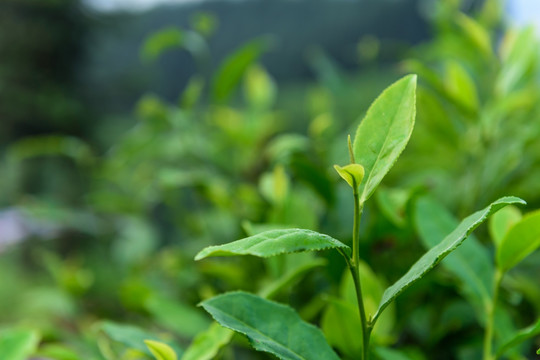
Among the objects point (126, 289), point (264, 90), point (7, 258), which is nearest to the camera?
point (126, 289)

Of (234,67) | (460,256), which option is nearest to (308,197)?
(234,67)

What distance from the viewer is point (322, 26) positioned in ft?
18.0

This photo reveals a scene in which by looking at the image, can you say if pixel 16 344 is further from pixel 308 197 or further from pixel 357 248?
pixel 308 197

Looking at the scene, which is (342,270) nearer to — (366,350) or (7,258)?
(366,350)

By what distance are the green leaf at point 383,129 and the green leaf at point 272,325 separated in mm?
65

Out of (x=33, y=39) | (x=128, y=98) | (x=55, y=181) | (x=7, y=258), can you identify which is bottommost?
(x=7, y=258)

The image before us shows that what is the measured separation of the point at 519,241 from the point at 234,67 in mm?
333

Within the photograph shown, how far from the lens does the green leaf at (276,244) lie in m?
0.19

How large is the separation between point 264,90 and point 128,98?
16.0ft

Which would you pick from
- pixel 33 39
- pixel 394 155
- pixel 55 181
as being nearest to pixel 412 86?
pixel 394 155

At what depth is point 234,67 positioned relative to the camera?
528 mm

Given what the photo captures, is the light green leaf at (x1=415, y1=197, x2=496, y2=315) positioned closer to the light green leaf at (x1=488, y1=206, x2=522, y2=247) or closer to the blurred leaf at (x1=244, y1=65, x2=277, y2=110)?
the light green leaf at (x1=488, y1=206, x2=522, y2=247)

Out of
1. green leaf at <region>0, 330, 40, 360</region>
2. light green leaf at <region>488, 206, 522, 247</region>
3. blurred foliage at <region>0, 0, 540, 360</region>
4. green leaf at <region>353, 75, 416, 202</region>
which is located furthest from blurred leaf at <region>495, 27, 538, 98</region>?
green leaf at <region>0, 330, 40, 360</region>

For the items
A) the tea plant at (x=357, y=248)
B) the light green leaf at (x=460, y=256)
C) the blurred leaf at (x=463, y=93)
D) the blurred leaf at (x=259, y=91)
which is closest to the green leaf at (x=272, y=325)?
the tea plant at (x=357, y=248)
